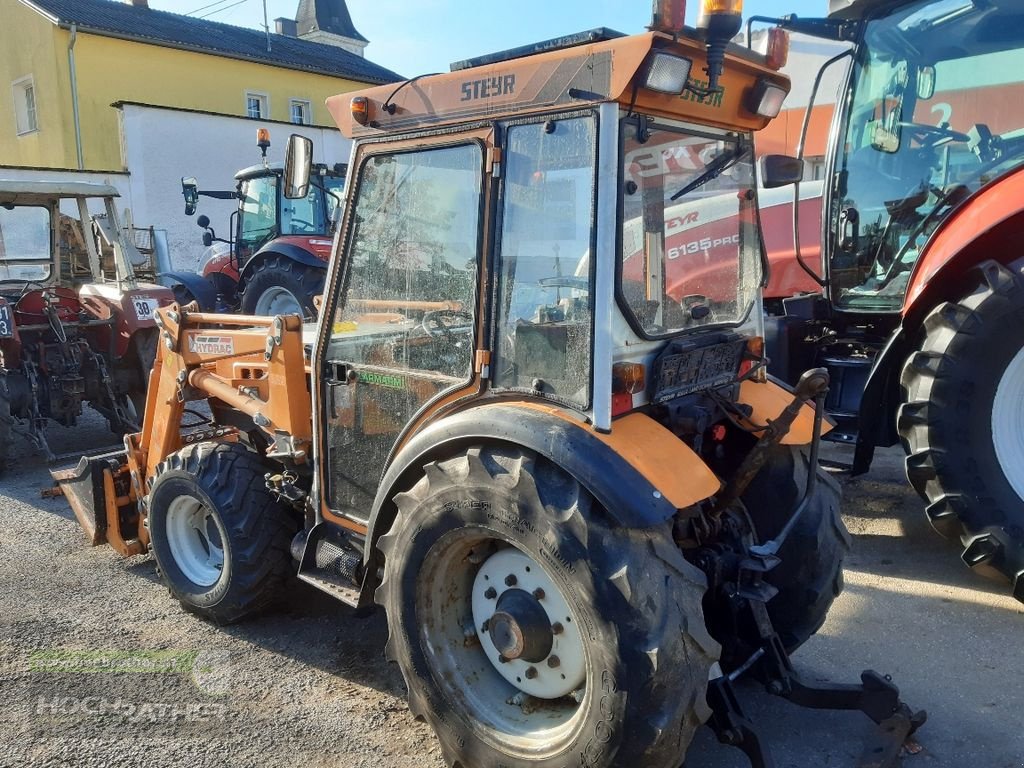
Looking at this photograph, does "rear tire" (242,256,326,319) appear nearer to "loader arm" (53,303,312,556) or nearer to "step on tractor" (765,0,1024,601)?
"loader arm" (53,303,312,556)

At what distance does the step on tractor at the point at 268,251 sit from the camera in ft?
28.1

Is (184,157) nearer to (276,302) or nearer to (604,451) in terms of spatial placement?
(276,302)

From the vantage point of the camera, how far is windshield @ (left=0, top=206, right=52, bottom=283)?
7.05m

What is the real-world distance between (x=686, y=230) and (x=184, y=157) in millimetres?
16069

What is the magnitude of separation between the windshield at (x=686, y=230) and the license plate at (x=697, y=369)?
3.7 inches

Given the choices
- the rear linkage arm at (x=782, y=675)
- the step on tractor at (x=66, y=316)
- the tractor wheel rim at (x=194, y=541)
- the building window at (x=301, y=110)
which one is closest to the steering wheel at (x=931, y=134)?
the rear linkage arm at (x=782, y=675)

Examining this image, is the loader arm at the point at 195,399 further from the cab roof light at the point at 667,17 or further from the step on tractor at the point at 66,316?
the step on tractor at the point at 66,316

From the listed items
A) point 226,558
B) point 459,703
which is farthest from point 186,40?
point 459,703

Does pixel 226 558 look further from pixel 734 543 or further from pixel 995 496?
pixel 995 496

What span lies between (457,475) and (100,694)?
74.5 inches

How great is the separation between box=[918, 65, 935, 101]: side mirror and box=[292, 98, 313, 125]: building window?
2160 cm

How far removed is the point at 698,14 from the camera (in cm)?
229

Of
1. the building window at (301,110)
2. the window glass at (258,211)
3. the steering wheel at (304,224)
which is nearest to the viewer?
the steering wheel at (304,224)

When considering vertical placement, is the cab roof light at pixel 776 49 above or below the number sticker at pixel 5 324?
above
